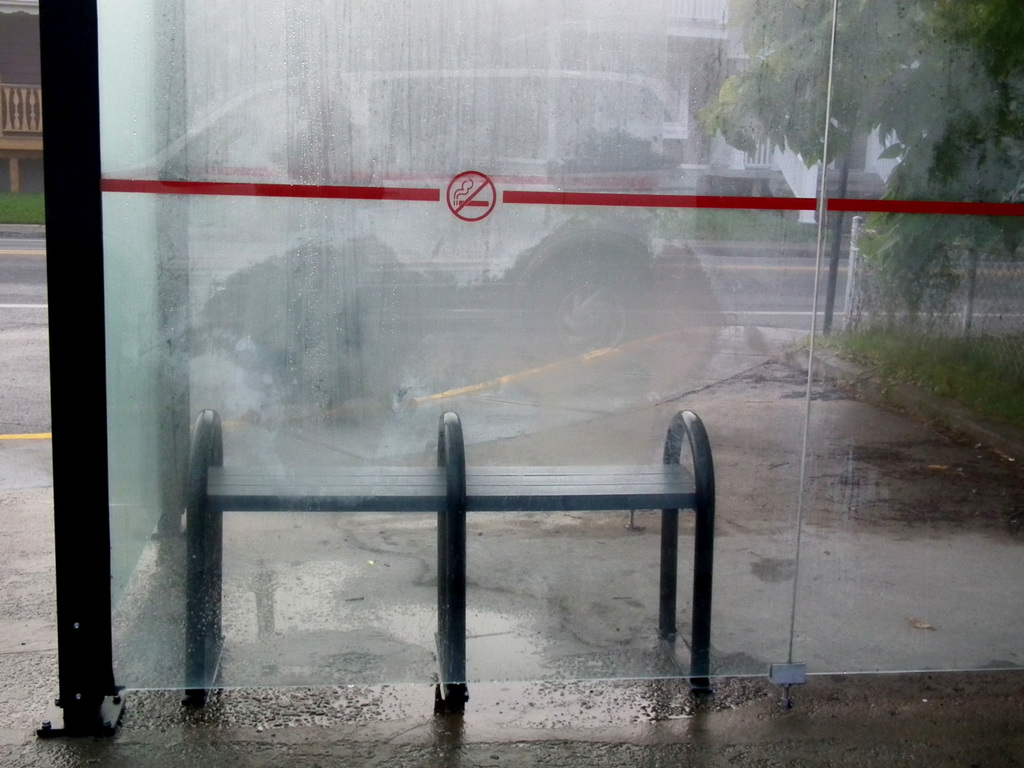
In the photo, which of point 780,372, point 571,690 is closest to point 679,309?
point 780,372

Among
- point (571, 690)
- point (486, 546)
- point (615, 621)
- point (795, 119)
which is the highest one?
point (795, 119)

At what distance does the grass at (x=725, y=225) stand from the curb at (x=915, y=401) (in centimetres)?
40

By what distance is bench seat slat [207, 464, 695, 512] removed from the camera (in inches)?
148

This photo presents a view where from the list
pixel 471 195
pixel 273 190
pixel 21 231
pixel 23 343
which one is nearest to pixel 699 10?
pixel 471 195

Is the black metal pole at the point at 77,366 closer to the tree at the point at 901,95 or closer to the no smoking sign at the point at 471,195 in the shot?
the no smoking sign at the point at 471,195

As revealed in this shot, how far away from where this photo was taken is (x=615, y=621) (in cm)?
A: 403

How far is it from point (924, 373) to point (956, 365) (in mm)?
118

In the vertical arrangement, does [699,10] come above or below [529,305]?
above

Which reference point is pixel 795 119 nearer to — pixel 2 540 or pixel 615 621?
pixel 615 621

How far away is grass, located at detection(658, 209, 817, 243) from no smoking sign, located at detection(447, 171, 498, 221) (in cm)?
55

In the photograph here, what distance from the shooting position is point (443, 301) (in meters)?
3.79

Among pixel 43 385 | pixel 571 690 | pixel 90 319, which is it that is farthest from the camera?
pixel 43 385

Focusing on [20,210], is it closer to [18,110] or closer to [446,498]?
[18,110]

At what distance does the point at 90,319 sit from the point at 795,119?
2.26 metres
